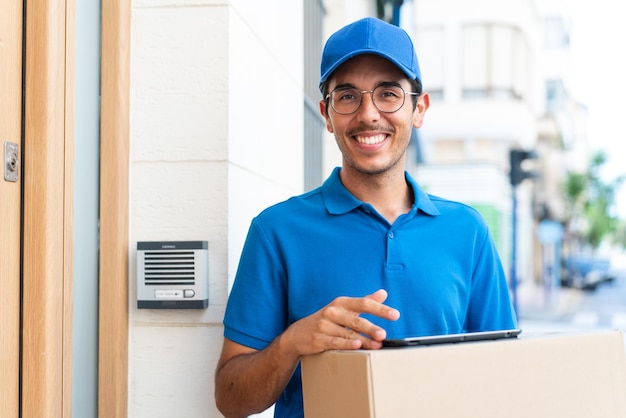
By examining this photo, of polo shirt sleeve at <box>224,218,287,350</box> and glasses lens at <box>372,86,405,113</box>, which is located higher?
glasses lens at <box>372,86,405,113</box>

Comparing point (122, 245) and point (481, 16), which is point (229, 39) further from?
point (481, 16)

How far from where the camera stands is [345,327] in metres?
1.37

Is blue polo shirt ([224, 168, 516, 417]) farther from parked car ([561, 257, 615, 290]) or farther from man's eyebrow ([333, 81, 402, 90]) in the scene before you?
parked car ([561, 257, 615, 290])

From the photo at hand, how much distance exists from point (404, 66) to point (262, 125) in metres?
0.94

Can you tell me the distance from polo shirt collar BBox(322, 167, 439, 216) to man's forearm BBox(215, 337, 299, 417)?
1.41ft

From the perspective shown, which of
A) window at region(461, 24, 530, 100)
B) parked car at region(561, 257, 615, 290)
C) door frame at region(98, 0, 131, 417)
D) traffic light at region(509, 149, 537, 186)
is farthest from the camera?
parked car at region(561, 257, 615, 290)

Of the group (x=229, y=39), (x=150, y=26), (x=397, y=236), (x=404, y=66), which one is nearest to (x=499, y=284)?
(x=397, y=236)

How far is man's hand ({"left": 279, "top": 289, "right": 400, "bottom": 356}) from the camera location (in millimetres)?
1304

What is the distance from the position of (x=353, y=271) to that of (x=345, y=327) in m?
0.40

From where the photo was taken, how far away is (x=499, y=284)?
1.93 meters

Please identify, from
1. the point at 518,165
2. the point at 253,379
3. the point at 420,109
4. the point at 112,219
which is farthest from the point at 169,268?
the point at 518,165

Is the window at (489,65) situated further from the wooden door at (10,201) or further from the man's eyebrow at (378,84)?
the wooden door at (10,201)

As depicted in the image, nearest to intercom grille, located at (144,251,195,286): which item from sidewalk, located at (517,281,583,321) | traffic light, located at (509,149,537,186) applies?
traffic light, located at (509,149,537,186)

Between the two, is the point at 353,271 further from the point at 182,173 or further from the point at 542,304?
the point at 542,304
